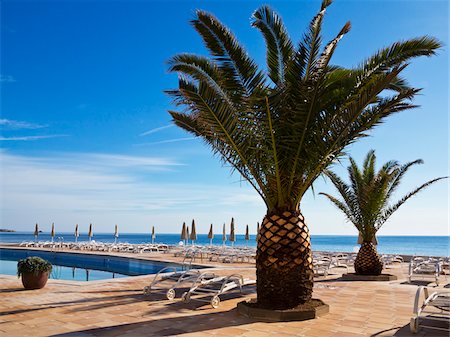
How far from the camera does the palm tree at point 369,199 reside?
42.1 ft

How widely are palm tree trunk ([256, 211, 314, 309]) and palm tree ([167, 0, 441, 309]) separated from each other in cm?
2

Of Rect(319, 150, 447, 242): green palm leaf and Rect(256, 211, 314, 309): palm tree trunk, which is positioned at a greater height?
Rect(319, 150, 447, 242): green palm leaf

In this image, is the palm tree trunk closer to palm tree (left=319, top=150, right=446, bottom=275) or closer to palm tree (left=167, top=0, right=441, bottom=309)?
palm tree (left=167, top=0, right=441, bottom=309)

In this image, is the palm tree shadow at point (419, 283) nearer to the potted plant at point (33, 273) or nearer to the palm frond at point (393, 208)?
the palm frond at point (393, 208)

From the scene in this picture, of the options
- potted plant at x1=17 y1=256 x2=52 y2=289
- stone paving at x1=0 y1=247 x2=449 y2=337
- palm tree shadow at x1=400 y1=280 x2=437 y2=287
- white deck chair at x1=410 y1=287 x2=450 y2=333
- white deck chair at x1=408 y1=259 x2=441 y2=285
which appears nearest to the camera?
white deck chair at x1=410 y1=287 x2=450 y2=333

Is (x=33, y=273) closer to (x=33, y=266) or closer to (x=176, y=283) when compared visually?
(x=33, y=266)

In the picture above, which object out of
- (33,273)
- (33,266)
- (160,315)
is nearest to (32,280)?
(33,273)

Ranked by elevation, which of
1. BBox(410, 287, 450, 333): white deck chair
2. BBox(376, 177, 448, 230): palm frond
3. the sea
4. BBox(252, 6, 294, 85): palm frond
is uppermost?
BBox(252, 6, 294, 85): palm frond

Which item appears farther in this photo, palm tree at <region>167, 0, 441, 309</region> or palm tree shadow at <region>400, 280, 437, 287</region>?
palm tree shadow at <region>400, 280, 437, 287</region>

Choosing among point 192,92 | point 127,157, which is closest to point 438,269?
point 192,92

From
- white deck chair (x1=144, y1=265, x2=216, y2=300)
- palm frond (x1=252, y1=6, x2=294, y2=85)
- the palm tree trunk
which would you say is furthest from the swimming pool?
palm frond (x1=252, y1=6, x2=294, y2=85)

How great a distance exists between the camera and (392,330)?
232 inches

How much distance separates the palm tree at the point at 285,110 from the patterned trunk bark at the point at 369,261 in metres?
6.76

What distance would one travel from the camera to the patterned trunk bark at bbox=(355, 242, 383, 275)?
1293 centimetres
